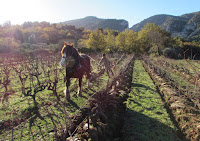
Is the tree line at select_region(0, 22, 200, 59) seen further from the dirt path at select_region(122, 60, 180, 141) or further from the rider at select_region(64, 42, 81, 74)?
the dirt path at select_region(122, 60, 180, 141)

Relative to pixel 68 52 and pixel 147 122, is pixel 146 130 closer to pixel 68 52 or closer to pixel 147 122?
pixel 147 122

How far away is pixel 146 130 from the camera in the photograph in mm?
4789

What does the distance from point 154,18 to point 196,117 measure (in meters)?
203

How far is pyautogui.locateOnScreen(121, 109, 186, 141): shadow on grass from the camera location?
4.42m

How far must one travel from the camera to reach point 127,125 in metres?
5.06

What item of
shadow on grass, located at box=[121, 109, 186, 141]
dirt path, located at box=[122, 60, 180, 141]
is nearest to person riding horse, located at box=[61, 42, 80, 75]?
dirt path, located at box=[122, 60, 180, 141]

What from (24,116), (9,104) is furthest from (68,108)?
(9,104)

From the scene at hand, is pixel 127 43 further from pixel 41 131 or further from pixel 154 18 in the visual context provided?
pixel 154 18

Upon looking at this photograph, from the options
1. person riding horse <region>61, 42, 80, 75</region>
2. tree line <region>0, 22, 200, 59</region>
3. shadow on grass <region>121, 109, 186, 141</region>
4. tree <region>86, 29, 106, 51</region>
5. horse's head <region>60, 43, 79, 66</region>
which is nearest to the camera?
shadow on grass <region>121, 109, 186, 141</region>

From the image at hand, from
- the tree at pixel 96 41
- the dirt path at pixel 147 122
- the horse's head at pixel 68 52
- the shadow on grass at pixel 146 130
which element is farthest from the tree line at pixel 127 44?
the shadow on grass at pixel 146 130

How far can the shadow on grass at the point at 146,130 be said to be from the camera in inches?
174

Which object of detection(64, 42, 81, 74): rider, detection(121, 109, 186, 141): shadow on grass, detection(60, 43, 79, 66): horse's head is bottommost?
detection(121, 109, 186, 141): shadow on grass

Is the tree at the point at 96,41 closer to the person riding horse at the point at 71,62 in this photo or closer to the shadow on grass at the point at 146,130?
the person riding horse at the point at 71,62

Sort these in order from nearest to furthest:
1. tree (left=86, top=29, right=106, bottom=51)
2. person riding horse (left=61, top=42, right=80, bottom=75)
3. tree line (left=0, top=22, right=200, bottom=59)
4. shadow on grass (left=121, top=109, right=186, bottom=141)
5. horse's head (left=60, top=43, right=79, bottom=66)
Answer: shadow on grass (left=121, top=109, right=186, bottom=141) → horse's head (left=60, top=43, right=79, bottom=66) → person riding horse (left=61, top=42, right=80, bottom=75) → tree (left=86, top=29, right=106, bottom=51) → tree line (left=0, top=22, right=200, bottom=59)
